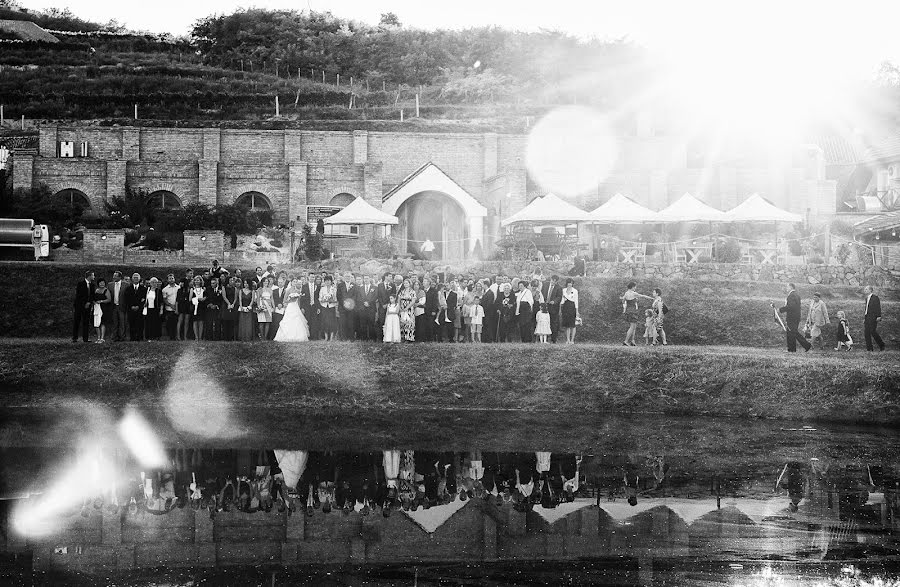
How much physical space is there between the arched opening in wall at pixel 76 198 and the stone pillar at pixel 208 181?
4.82 m

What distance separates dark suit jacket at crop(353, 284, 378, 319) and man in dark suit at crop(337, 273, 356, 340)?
87 millimetres

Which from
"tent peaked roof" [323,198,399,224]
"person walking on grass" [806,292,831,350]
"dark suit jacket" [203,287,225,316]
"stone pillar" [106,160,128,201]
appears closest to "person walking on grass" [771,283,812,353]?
"person walking on grass" [806,292,831,350]

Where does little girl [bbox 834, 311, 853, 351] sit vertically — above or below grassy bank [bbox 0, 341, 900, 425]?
above

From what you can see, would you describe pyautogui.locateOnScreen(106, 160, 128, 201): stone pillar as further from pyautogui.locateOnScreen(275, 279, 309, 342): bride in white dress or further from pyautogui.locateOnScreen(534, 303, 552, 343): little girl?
pyautogui.locateOnScreen(534, 303, 552, 343): little girl

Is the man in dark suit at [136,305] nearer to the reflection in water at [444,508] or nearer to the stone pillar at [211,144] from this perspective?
the reflection in water at [444,508]

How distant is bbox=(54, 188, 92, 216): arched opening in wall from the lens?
44938 millimetres

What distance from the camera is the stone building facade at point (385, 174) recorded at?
4375 centimetres

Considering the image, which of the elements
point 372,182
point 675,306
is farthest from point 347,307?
point 372,182

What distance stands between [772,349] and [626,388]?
5.74 metres

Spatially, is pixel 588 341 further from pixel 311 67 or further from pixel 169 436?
pixel 311 67

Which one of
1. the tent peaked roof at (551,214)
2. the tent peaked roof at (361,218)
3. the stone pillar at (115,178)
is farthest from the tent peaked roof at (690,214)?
the stone pillar at (115,178)

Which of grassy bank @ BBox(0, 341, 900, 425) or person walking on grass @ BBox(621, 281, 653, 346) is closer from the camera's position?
grassy bank @ BBox(0, 341, 900, 425)

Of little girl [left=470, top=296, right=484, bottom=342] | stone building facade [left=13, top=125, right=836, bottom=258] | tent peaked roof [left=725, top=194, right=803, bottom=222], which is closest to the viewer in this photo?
little girl [left=470, top=296, right=484, bottom=342]

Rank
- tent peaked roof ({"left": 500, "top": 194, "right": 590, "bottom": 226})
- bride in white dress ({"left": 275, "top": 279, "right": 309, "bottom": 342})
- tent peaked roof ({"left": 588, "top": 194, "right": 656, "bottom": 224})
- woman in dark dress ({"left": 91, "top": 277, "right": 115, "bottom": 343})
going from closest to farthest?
woman in dark dress ({"left": 91, "top": 277, "right": 115, "bottom": 343}), bride in white dress ({"left": 275, "top": 279, "right": 309, "bottom": 342}), tent peaked roof ({"left": 588, "top": 194, "right": 656, "bottom": 224}), tent peaked roof ({"left": 500, "top": 194, "right": 590, "bottom": 226})
